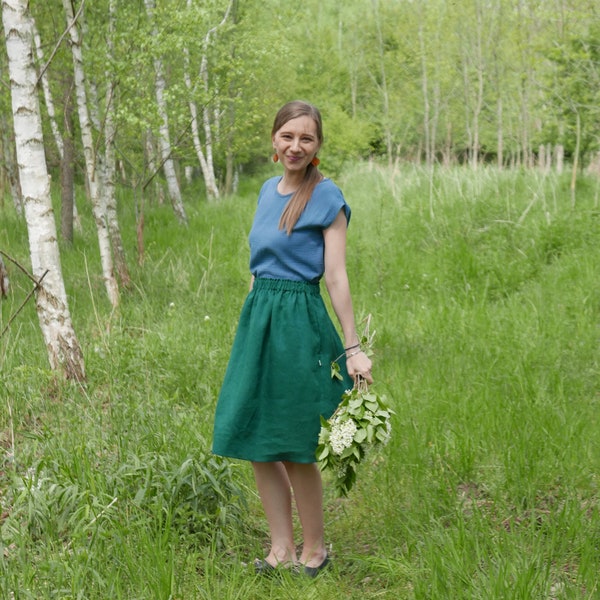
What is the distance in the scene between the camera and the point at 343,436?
2.89 m

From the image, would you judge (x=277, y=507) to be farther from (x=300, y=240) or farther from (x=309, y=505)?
(x=300, y=240)

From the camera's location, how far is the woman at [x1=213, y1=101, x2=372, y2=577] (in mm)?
3059

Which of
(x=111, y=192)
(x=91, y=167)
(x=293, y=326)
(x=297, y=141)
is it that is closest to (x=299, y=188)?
(x=297, y=141)

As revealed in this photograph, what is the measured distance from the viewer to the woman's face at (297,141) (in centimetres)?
306

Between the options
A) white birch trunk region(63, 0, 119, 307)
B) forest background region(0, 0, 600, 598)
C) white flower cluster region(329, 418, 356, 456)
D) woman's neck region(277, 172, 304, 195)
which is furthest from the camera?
white birch trunk region(63, 0, 119, 307)

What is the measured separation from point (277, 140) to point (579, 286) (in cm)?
480

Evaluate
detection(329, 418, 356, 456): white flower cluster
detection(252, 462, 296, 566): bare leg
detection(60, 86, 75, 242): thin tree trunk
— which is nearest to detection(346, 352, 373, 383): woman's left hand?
detection(329, 418, 356, 456): white flower cluster

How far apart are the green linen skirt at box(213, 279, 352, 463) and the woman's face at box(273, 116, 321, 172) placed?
19.4 inches

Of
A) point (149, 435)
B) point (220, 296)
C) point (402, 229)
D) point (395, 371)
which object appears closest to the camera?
point (149, 435)

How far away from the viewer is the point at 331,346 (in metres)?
3.15

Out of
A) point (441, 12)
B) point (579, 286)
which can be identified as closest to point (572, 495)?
point (579, 286)

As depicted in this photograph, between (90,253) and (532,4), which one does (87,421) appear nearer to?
(90,253)

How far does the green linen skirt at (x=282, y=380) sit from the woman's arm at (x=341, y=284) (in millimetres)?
79

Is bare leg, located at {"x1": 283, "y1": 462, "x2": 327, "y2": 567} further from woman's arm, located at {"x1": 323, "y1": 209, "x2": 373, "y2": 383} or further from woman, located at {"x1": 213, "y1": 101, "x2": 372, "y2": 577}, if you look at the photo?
woman's arm, located at {"x1": 323, "y1": 209, "x2": 373, "y2": 383}
